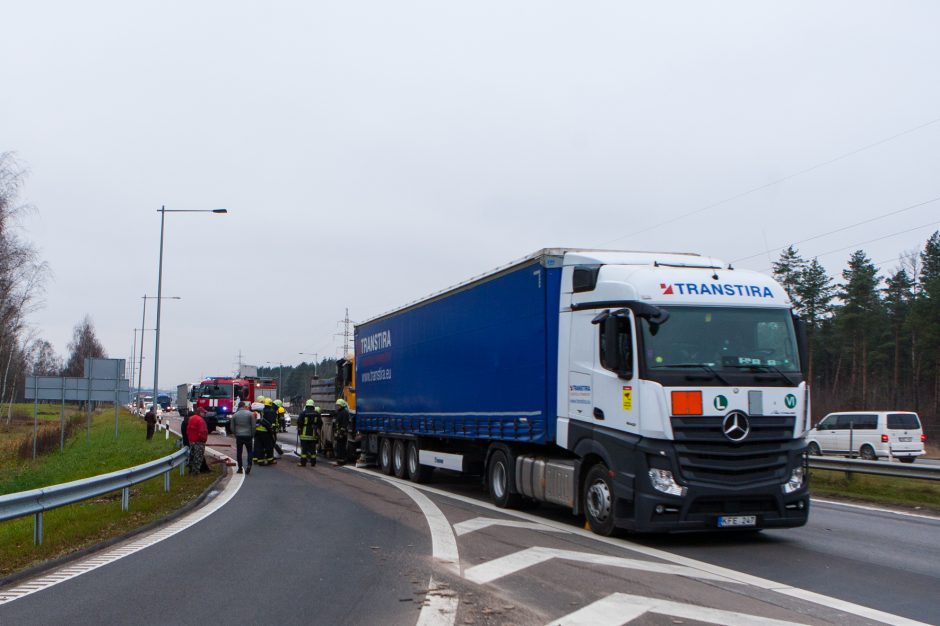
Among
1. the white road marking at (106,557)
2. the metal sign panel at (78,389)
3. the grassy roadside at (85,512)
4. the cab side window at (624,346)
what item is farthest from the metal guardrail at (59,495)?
the metal sign panel at (78,389)

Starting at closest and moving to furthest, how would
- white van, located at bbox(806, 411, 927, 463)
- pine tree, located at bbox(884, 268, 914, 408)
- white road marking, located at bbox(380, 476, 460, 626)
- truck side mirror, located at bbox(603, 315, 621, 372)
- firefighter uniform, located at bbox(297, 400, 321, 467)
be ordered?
white road marking, located at bbox(380, 476, 460, 626) → truck side mirror, located at bbox(603, 315, 621, 372) → firefighter uniform, located at bbox(297, 400, 321, 467) → white van, located at bbox(806, 411, 927, 463) → pine tree, located at bbox(884, 268, 914, 408)

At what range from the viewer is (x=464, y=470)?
15914 mm

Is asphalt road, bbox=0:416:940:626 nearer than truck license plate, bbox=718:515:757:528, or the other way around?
asphalt road, bbox=0:416:940:626

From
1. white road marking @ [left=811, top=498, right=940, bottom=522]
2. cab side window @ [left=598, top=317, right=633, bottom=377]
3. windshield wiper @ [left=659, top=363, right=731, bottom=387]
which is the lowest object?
white road marking @ [left=811, top=498, right=940, bottom=522]

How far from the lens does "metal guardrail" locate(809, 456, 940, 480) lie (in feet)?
52.5

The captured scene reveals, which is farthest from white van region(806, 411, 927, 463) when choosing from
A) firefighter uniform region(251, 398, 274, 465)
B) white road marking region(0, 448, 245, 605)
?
white road marking region(0, 448, 245, 605)

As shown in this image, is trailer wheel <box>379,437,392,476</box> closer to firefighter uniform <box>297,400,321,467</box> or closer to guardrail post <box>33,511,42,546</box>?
firefighter uniform <box>297,400,321,467</box>

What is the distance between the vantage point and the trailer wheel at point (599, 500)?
1031cm

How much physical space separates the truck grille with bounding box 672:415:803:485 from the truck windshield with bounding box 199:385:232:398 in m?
43.2

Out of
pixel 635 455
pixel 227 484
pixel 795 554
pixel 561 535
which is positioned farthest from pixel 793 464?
pixel 227 484

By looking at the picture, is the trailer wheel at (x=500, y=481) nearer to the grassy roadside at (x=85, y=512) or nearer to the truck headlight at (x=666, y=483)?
the truck headlight at (x=666, y=483)

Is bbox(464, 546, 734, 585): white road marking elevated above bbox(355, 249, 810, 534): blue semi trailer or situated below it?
below

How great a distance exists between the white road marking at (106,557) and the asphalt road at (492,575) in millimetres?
173

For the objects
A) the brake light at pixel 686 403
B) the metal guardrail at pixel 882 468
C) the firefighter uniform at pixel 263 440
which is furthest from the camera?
the firefighter uniform at pixel 263 440
